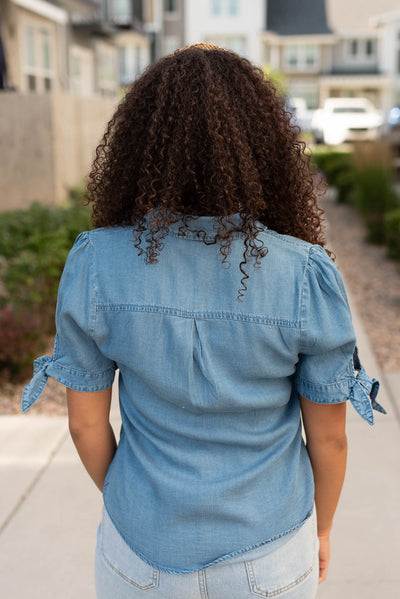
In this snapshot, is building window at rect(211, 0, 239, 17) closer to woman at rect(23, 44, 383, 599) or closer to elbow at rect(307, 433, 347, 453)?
woman at rect(23, 44, 383, 599)

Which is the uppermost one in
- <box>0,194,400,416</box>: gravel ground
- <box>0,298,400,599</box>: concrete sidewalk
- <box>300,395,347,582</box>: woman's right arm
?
<box>300,395,347,582</box>: woman's right arm

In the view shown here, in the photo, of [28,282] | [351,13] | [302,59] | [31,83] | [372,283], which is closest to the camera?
[28,282]

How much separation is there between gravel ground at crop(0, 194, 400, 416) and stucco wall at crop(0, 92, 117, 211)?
3.67 metres

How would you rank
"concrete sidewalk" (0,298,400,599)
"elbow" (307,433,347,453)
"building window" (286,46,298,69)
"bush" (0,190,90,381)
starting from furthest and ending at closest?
"building window" (286,46,298,69) < "bush" (0,190,90,381) < "concrete sidewalk" (0,298,400,599) < "elbow" (307,433,347,453)

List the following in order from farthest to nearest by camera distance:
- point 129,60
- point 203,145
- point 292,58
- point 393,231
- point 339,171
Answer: point 292,58 < point 129,60 < point 339,171 < point 393,231 < point 203,145

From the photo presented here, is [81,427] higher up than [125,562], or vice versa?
[81,427]

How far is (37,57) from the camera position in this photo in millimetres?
16656

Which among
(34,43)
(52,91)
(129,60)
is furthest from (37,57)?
(129,60)

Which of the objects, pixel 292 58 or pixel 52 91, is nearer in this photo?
pixel 52 91

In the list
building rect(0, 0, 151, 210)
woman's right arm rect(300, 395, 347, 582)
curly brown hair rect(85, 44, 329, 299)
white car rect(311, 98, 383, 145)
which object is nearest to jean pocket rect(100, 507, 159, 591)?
woman's right arm rect(300, 395, 347, 582)

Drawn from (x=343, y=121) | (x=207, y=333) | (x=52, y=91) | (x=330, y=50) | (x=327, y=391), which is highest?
(x=330, y=50)

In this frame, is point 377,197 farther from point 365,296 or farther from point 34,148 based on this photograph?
point 34,148

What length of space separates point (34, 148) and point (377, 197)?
486 centimetres

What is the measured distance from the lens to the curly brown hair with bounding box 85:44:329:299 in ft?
4.00
